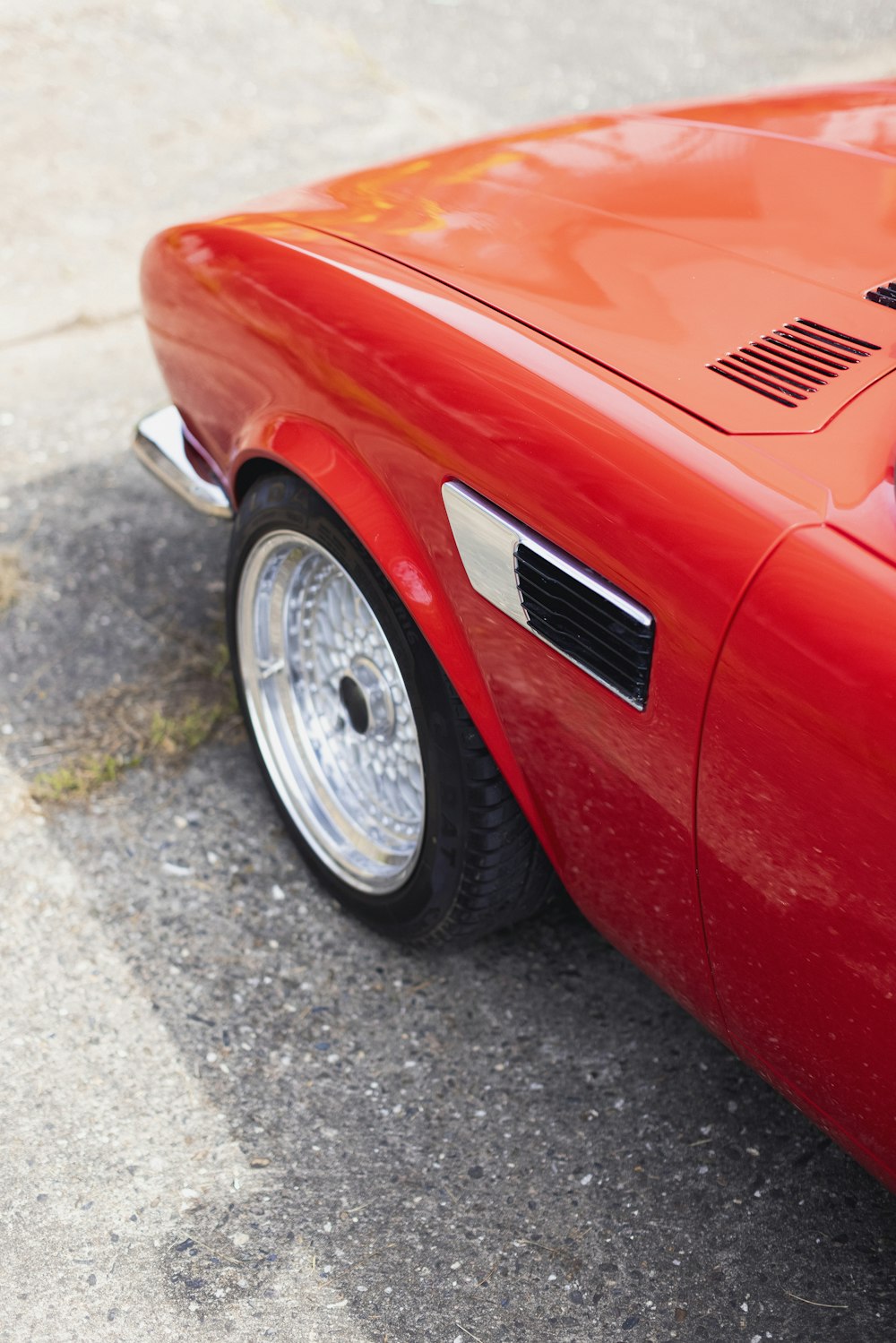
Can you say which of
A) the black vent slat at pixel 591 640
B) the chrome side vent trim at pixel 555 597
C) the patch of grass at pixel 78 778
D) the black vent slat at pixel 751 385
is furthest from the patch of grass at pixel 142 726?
the black vent slat at pixel 751 385

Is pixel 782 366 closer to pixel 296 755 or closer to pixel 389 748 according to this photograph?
pixel 389 748

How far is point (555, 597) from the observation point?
1.60 m

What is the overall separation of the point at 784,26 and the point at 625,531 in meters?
6.95

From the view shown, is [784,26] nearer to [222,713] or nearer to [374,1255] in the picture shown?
[222,713]

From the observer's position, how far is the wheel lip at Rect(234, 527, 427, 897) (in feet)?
7.52

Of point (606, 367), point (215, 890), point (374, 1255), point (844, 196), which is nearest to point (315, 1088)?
point (374, 1255)

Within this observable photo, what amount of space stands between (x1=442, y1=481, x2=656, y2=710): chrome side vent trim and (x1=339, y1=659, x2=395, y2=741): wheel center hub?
1.98 feet

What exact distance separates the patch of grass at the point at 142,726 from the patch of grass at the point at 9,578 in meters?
0.47

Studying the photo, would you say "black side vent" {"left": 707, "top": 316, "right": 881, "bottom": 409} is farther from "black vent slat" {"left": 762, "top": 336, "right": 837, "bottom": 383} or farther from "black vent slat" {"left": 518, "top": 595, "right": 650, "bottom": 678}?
"black vent slat" {"left": 518, "top": 595, "right": 650, "bottom": 678}

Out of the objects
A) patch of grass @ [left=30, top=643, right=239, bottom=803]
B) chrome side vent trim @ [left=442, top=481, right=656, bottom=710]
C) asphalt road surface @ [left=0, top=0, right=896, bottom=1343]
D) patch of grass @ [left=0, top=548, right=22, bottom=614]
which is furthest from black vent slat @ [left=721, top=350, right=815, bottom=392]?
patch of grass @ [left=0, top=548, right=22, bottom=614]

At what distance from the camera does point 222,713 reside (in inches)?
117

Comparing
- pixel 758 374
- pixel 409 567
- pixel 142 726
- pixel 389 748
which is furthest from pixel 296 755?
pixel 758 374

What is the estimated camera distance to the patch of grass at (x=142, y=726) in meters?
2.78

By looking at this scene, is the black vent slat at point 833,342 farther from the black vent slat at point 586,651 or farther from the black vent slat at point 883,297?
the black vent slat at point 586,651
